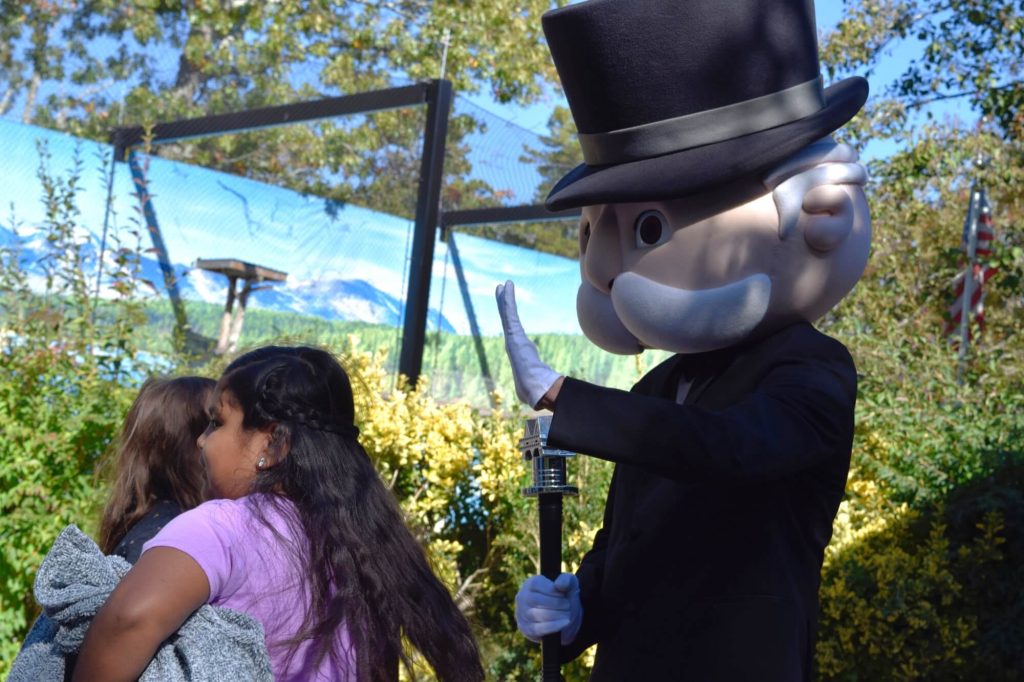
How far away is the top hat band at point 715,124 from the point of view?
200 centimetres

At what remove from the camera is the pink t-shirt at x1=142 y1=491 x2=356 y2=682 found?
1.96 metres

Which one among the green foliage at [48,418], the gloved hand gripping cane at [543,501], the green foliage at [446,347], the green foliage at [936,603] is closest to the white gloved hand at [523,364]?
the gloved hand gripping cane at [543,501]

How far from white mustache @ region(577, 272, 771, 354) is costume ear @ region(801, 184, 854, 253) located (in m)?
0.12

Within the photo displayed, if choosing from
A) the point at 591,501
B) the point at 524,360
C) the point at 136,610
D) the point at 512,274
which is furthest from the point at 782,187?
the point at 512,274

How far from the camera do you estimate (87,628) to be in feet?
6.48

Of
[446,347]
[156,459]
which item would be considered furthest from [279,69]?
[156,459]

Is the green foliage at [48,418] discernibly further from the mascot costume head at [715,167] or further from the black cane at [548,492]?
the mascot costume head at [715,167]

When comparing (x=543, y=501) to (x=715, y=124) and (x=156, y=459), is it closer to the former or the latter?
(x=715, y=124)

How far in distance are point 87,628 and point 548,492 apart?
2.78ft

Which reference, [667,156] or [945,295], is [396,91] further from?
[945,295]

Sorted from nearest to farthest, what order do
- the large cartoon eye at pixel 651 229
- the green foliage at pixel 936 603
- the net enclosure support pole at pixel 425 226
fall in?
1. the large cartoon eye at pixel 651 229
2. the green foliage at pixel 936 603
3. the net enclosure support pole at pixel 425 226

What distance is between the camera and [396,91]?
242 inches

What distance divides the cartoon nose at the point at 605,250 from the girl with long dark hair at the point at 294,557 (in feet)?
1.93

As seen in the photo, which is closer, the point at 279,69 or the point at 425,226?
the point at 425,226
